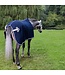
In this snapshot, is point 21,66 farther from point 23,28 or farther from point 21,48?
point 23,28

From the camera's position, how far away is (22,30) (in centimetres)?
369

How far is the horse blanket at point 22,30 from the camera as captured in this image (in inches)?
145

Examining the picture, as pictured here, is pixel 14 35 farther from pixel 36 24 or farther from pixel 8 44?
pixel 36 24

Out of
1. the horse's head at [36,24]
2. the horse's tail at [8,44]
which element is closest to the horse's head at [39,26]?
the horse's head at [36,24]

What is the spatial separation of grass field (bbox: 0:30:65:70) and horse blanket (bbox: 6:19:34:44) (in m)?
0.09

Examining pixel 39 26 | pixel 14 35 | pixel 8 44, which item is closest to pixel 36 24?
pixel 39 26

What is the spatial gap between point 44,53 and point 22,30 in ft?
1.30

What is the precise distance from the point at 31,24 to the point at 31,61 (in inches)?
17.4

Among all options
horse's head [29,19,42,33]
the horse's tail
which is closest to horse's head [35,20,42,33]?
horse's head [29,19,42,33]

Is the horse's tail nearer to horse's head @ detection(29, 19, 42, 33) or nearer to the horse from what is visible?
the horse
